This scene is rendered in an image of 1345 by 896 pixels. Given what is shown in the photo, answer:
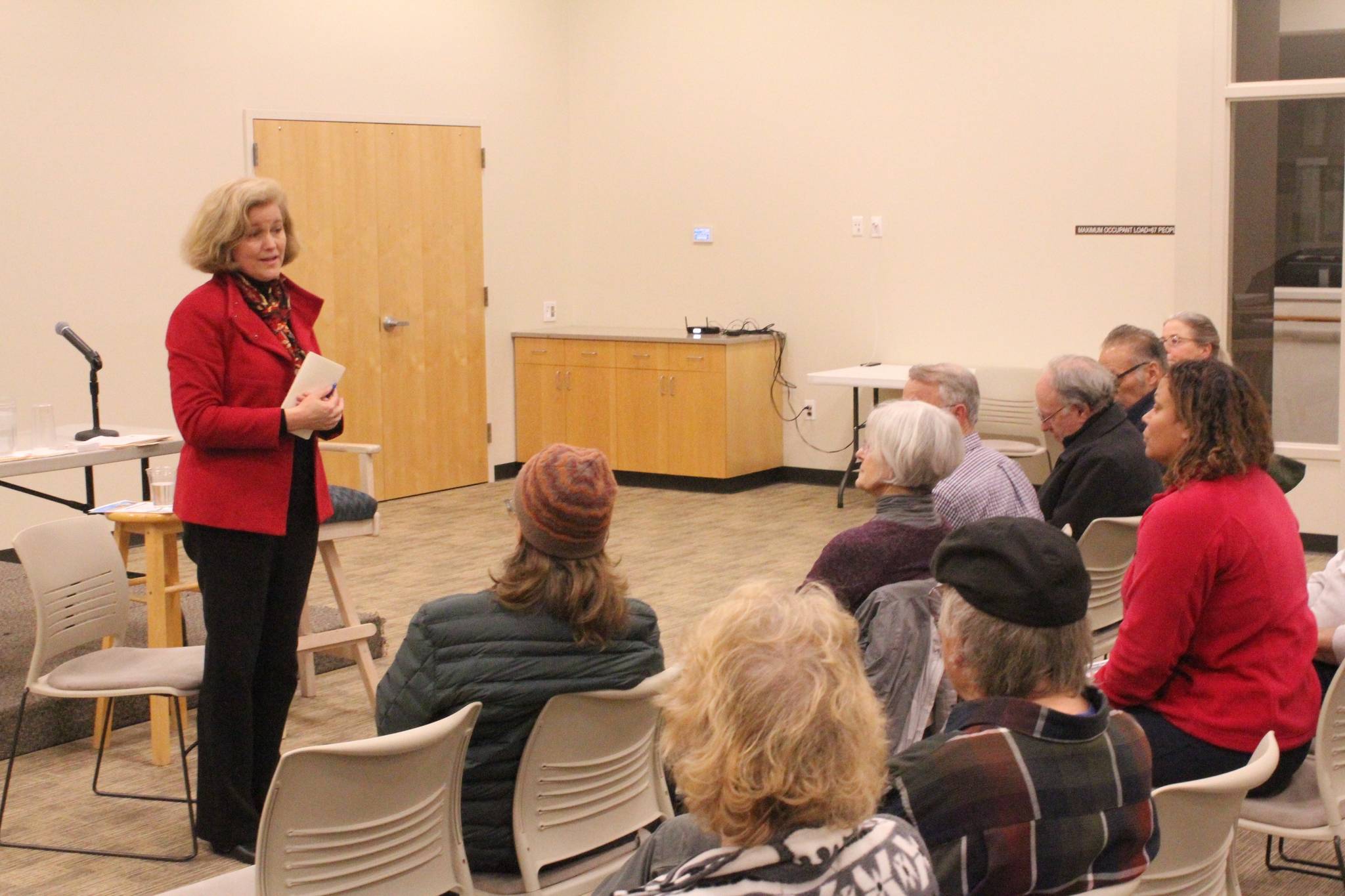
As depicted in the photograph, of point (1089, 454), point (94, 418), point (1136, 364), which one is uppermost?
point (1136, 364)

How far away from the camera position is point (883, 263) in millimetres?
8680

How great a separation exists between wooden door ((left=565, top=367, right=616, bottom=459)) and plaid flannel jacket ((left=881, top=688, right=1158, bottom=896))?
24.0 ft

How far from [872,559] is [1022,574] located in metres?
1.07

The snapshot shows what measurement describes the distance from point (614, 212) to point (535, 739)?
24.6 feet

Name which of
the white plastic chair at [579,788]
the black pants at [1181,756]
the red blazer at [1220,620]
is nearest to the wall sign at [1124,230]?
the red blazer at [1220,620]

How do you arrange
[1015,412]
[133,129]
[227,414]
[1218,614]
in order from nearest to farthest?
[1218,614] < [227,414] < [133,129] < [1015,412]

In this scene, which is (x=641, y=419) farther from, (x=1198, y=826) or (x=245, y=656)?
(x=1198, y=826)

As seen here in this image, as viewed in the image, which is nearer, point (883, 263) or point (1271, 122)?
point (1271, 122)

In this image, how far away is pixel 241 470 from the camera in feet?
11.2

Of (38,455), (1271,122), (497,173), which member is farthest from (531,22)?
(38,455)

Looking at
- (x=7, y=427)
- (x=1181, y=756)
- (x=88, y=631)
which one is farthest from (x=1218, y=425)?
(x=7, y=427)

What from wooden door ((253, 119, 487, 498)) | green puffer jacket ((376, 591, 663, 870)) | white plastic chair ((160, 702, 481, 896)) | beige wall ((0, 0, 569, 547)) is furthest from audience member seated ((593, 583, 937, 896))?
wooden door ((253, 119, 487, 498))

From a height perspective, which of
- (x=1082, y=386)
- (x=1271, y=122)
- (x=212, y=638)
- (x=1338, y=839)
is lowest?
(x=1338, y=839)

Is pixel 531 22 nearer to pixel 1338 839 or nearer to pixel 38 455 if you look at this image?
pixel 38 455
